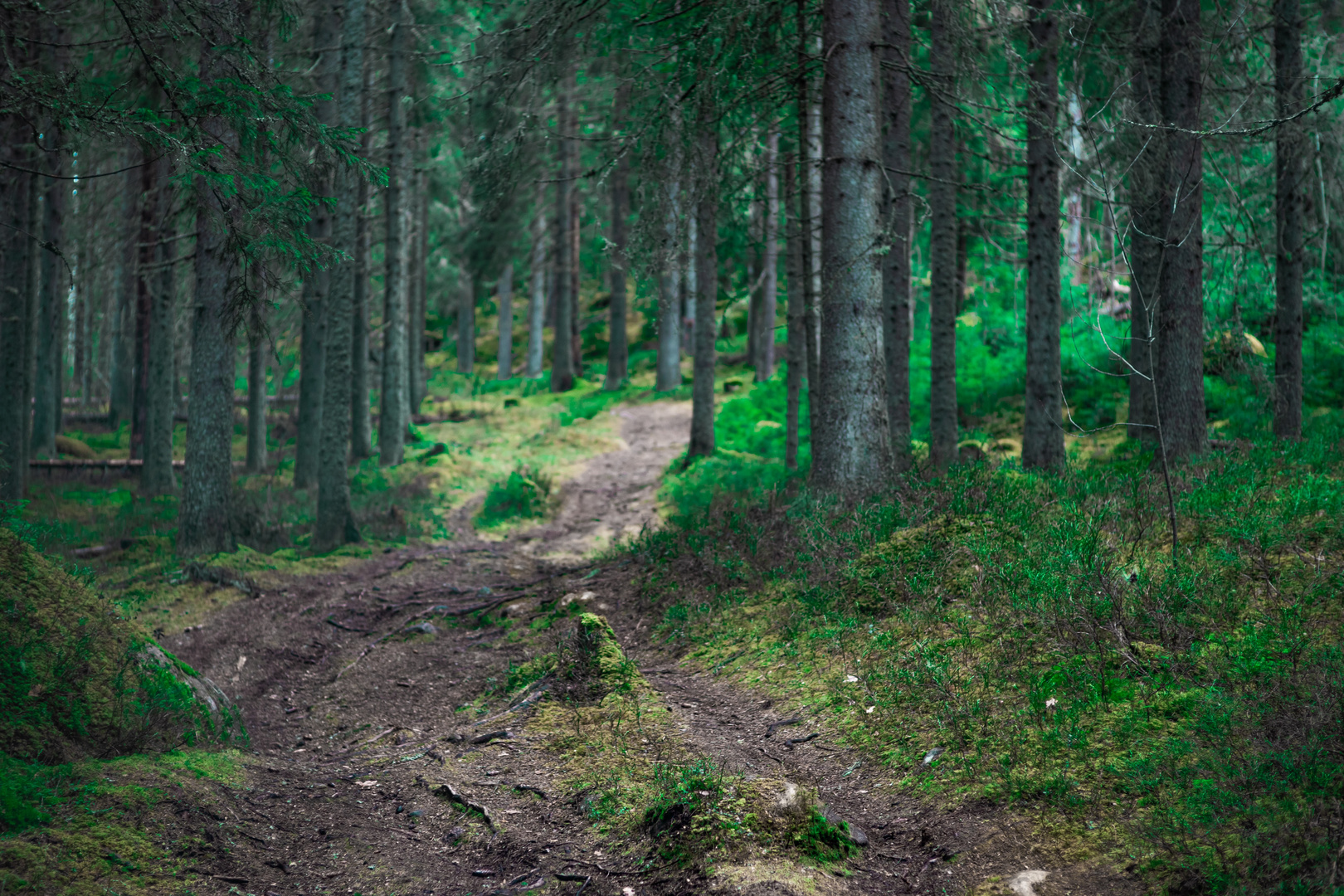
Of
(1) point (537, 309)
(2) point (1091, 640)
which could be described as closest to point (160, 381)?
(2) point (1091, 640)

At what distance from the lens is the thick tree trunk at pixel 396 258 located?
601 inches

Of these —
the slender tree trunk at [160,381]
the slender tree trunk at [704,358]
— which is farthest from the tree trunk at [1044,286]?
the slender tree trunk at [160,381]

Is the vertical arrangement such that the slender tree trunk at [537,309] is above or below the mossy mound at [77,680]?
above

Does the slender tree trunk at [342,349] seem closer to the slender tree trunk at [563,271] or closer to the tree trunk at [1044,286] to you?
the tree trunk at [1044,286]

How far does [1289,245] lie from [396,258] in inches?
583

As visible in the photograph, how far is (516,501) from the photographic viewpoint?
578 inches

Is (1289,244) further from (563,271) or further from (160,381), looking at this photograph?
(563,271)

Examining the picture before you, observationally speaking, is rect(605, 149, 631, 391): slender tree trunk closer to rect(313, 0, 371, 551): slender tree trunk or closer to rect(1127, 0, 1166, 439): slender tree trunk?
rect(313, 0, 371, 551): slender tree trunk

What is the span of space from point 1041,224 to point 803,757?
7.49 metres

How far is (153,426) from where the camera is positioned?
15.2 m

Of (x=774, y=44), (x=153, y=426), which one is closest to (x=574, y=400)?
(x=153, y=426)

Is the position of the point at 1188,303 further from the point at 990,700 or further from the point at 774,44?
the point at 990,700

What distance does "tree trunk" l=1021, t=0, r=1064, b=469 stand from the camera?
953 cm

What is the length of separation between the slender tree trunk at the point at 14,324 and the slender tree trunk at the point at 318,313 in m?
3.66
